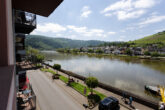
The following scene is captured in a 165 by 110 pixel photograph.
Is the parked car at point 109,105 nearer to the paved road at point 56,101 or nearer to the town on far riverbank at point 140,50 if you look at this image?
the paved road at point 56,101

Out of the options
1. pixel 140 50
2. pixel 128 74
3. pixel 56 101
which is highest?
pixel 140 50

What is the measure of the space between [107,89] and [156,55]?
66.4 m

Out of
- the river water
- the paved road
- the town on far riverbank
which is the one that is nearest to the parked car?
the paved road

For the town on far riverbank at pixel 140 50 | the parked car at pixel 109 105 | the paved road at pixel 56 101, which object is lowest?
the paved road at pixel 56 101

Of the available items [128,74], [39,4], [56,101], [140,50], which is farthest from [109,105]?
[140,50]

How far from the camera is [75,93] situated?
41.4 ft

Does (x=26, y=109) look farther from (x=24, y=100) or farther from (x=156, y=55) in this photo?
(x=156, y=55)

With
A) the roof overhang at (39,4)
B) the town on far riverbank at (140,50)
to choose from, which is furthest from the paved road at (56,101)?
the town on far riverbank at (140,50)

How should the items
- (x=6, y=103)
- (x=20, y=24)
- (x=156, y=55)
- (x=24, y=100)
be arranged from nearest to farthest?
(x=6, y=103) < (x=20, y=24) < (x=24, y=100) < (x=156, y=55)

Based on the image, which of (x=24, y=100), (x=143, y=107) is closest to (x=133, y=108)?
(x=143, y=107)

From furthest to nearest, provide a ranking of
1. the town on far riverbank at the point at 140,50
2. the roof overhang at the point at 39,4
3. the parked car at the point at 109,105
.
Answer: the town on far riverbank at the point at 140,50, the parked car at the point at 109,105, the roof overhang at the point at 39,4

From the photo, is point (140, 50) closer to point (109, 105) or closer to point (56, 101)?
Answer: point (109, 105)

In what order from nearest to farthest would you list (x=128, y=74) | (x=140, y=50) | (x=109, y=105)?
(x=109, y=105) → (x=128, y=74) → (x=140, y=50)

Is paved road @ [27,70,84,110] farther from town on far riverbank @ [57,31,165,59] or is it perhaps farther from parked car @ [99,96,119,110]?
town on far riverbank @ [57,31,165,59]
